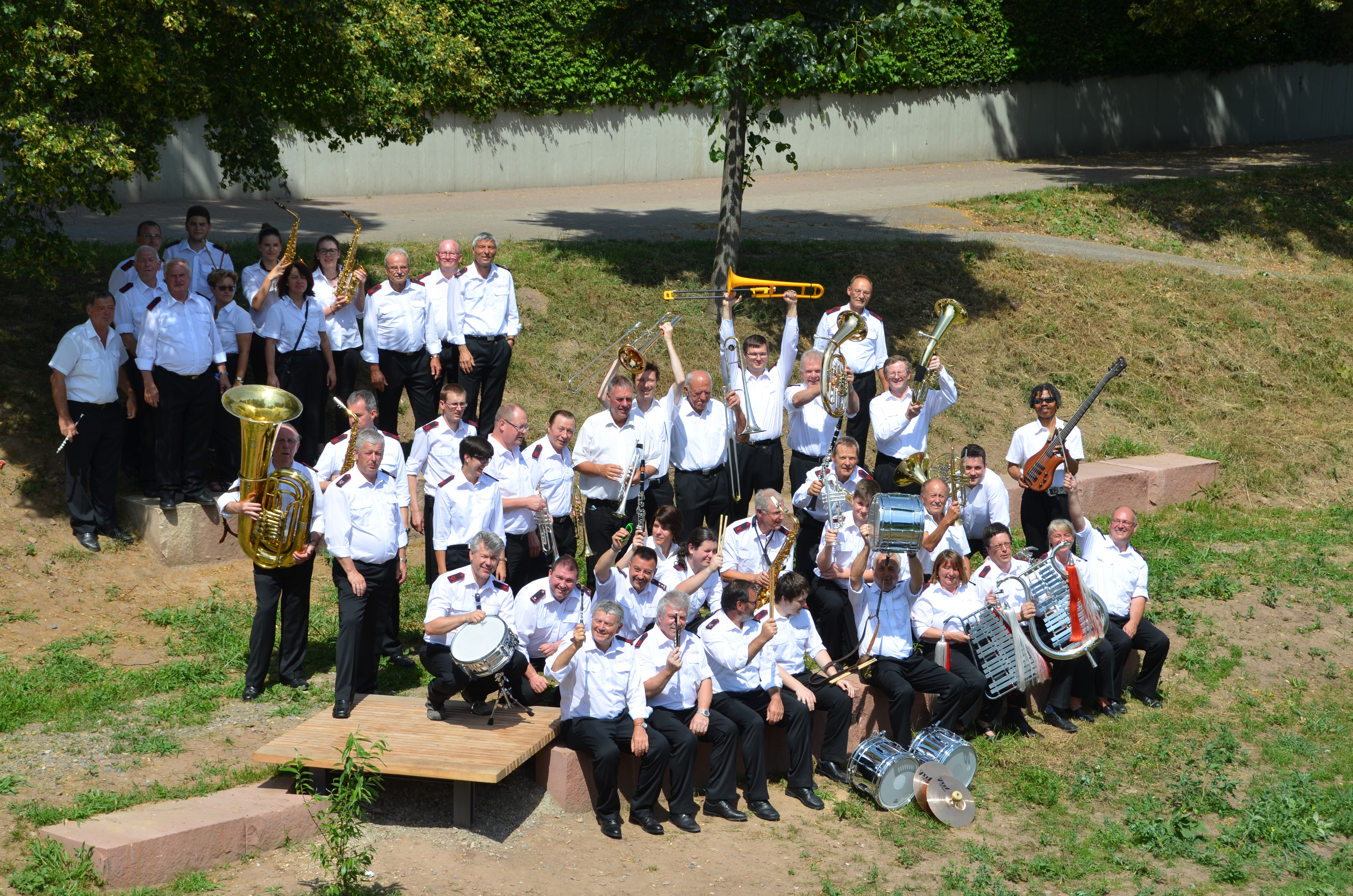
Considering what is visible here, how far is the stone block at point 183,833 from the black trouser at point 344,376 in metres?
4.41

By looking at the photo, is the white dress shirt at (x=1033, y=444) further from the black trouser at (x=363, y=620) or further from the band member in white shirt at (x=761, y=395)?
the black trouser at (x=363, y=620)

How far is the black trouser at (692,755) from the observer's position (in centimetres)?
765

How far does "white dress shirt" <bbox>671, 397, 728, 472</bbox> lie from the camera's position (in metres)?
9.67

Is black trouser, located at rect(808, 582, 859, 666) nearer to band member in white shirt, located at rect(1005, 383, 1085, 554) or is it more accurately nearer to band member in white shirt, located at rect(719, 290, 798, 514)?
band member in white shirt, located at rect(719, 290, 798, 514)

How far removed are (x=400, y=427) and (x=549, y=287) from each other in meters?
3.04

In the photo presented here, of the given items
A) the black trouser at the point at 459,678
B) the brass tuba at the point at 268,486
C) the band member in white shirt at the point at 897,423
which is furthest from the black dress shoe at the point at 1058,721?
the brass tuba at the point at 268,486

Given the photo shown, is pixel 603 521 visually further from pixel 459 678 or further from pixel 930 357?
pixel 930 357

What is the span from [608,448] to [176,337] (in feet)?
11.5

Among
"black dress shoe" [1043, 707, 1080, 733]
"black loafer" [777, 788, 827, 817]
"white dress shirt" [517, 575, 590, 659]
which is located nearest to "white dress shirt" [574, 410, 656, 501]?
"white dress shirt" [517, 575, 590, 659]

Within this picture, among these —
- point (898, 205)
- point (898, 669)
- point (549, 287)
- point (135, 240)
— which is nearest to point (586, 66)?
point (898, 205)

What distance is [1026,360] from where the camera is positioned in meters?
15.2

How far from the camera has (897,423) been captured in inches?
397

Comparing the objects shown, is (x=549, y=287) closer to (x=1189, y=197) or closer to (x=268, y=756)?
(x=268, y=756)

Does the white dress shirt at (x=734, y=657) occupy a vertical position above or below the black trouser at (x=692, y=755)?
above
